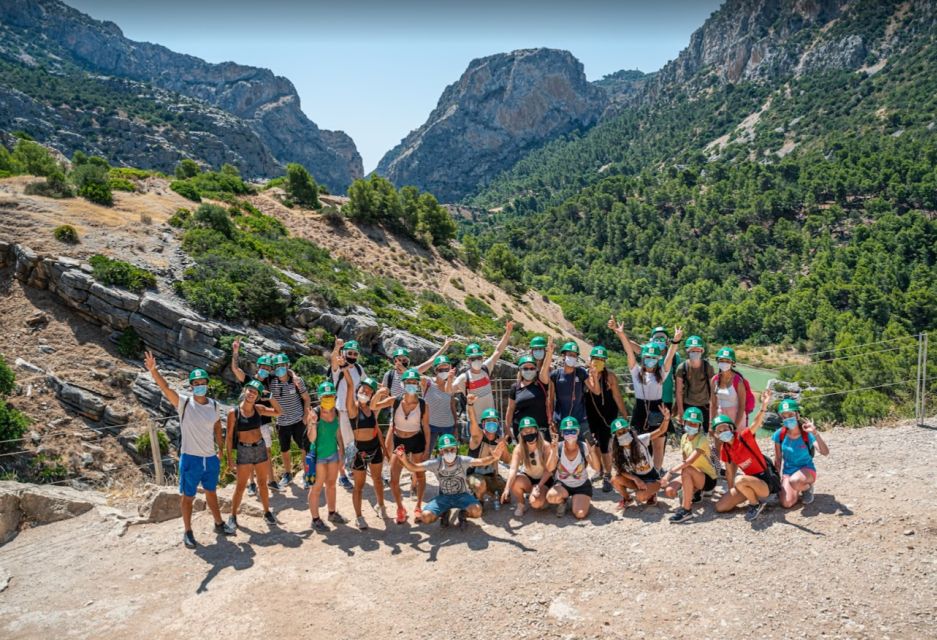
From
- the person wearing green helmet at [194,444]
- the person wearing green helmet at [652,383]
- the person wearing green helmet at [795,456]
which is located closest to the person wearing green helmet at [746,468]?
the person wearing green helmet at [795,456]

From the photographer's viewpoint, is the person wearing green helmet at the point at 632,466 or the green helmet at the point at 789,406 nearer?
the green helmet at the point at 789,406

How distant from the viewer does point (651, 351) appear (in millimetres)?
7250

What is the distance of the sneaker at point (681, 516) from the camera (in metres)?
6.28

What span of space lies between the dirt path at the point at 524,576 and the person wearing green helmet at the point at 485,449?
348 mm

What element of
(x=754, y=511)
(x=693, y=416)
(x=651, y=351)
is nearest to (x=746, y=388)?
(x=693, y=416)

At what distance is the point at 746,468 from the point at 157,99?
146m

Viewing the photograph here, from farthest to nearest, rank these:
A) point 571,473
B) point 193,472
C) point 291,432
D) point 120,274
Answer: point 120,274, point 291,432, point 571,473, point 193,472

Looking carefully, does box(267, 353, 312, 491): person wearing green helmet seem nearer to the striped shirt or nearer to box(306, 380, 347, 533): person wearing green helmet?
the striped shirt

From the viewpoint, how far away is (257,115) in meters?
186

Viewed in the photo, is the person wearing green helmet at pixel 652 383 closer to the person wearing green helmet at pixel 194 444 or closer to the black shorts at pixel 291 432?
the black shorts at pixel 291 432

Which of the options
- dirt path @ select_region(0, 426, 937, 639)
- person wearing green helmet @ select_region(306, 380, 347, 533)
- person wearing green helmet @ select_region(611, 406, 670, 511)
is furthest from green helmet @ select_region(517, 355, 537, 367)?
person wearing green helmet @ select_region(306, 380, 347, 533)

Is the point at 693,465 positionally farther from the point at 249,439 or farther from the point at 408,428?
the point at 249,439

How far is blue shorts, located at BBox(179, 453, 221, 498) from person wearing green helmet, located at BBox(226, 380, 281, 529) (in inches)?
11.7

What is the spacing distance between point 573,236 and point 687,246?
59.1 feet
